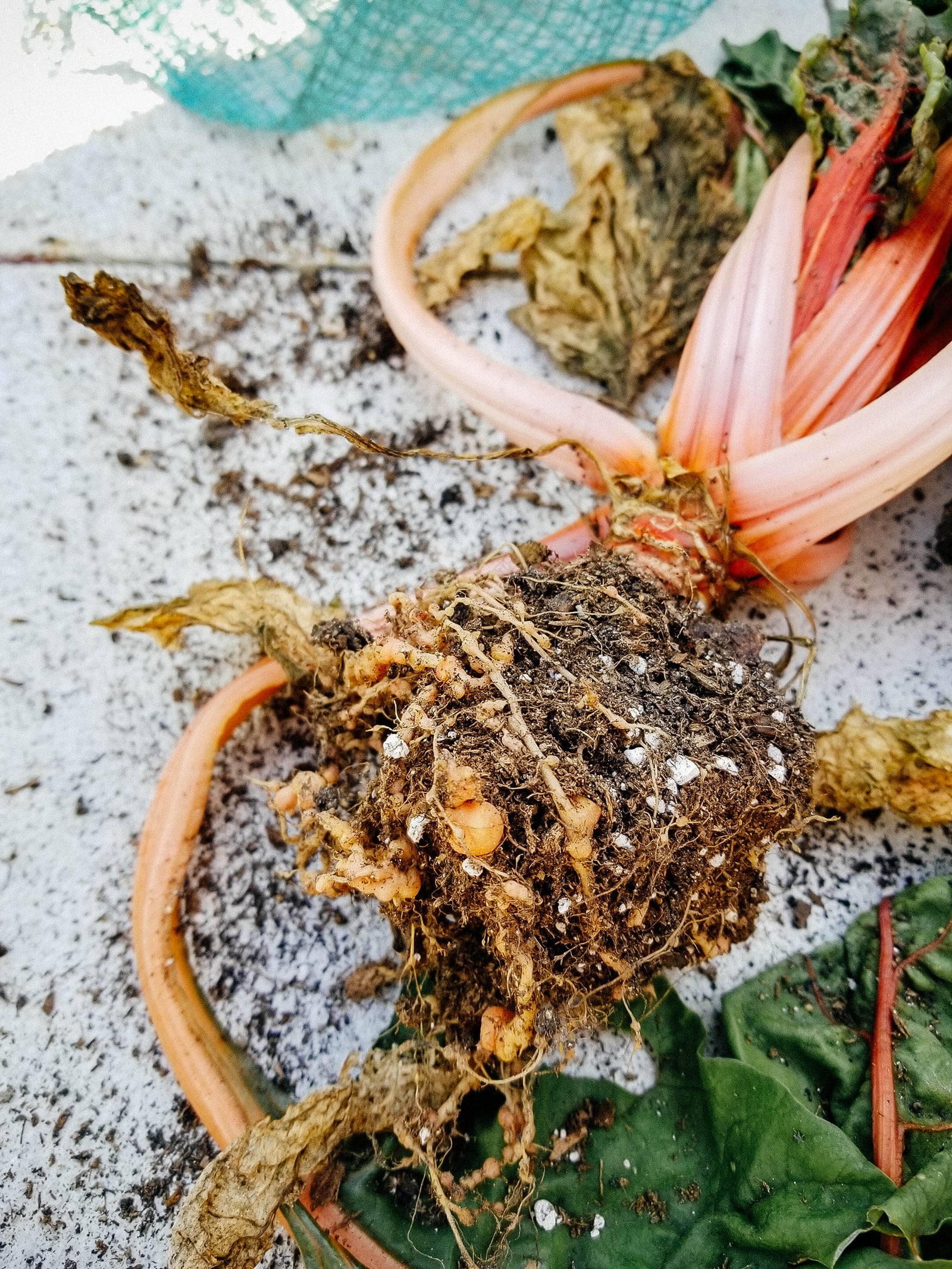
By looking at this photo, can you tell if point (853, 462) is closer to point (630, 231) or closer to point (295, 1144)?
point (630, 231)

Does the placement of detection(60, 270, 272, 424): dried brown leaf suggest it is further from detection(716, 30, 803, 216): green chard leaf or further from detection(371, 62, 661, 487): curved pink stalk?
detection(716, 30, 803, 216): green chard leaf

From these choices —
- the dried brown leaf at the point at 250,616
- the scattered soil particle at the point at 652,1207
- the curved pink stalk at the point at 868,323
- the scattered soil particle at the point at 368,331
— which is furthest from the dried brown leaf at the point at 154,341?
the scattered soil particle at the point at 652,1207

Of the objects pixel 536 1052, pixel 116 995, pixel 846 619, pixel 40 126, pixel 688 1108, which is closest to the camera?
pixel 536 1052

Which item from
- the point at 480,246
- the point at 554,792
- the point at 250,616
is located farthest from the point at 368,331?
the point at 554,792

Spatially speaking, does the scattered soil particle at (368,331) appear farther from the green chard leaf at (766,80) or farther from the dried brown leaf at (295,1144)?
the dried brown leaf at (295,1144)

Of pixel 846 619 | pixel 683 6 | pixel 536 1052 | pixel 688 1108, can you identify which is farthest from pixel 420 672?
pixel 683 6

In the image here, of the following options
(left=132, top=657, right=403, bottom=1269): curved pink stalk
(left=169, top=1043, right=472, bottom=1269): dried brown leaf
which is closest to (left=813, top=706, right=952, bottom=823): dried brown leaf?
(left=169, top=1043, right=472, bottom=1269): dried brown leaf

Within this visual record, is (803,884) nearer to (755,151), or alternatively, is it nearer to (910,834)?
(910,834)
